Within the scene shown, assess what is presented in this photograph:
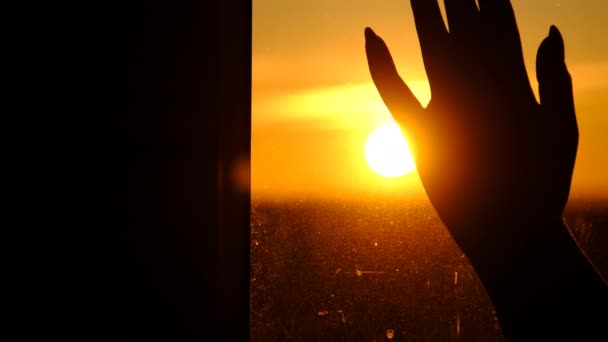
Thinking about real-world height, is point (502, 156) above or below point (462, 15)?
below

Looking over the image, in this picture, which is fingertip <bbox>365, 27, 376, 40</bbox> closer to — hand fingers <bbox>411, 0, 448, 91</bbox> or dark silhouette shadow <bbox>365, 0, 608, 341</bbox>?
dark silhouette shadow <bbox>365, 0, 608, 341</bbox>
